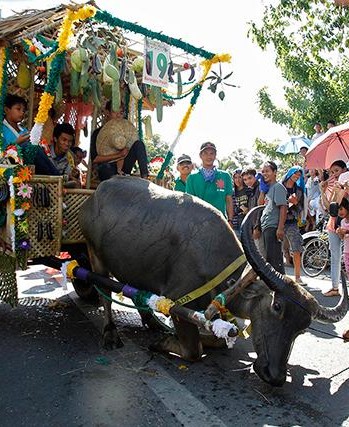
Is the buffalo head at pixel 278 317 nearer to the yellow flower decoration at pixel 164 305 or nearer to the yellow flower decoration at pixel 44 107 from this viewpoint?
the yellow flower decoration at pixel 164 305

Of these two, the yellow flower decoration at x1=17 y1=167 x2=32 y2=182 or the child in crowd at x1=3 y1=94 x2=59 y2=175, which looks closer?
the yellow flower decoration at x1=17 y1=167 x2=32 y2=182

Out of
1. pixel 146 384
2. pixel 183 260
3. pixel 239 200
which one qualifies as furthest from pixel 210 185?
pixel 239 200

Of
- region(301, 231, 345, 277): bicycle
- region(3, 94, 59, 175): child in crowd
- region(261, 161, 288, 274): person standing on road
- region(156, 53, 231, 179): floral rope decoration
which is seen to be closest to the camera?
region(3, 94, 59, 175): child in crowd

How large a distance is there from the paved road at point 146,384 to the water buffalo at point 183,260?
222mm

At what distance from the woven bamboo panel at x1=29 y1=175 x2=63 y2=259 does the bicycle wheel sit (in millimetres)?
5370

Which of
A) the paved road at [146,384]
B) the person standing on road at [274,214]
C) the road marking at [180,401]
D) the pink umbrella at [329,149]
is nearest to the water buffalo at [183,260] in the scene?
the paved road at [146,384]

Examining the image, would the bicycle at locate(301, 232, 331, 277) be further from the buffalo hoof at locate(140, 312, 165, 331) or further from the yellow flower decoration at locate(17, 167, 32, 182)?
the yellow flower decoration at locate(17, 167, 32, 182)

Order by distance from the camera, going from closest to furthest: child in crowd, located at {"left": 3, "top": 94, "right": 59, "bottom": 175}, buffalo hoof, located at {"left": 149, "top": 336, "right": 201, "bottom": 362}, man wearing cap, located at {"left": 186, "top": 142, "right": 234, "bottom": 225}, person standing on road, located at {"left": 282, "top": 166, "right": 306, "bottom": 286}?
buffalo hoof, located at {"left": 149, "top": 336, "right": 201, "bottom": 362}
child in crowd, located at {"left": 3, "top": 94, "right": 59, "bottom": 175}
man wearing cap, located at {"left": 186, "top": 142, "right": 234, "bottom": 225}
person standing on road, located at {"left": 282, "top": 166, "right": 306, "bottom": 286}

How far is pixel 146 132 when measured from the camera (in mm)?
6449

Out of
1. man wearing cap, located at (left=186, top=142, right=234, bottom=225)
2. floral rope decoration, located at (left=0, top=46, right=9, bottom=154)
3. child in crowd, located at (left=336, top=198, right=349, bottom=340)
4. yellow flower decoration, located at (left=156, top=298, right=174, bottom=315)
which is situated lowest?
yellow flower decoration, located at (left=156, top=298, right=174, bottom=315)

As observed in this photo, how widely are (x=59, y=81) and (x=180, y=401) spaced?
3379mm

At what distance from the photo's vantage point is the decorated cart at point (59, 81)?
420 centimetres

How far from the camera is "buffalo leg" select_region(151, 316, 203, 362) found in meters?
3.77

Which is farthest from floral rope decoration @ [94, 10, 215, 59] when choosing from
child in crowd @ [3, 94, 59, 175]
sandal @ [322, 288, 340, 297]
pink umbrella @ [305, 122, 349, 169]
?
sandal @ [322, 288, 340, 297]
